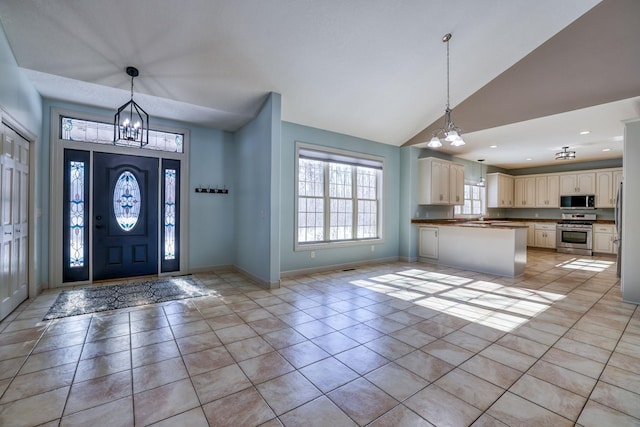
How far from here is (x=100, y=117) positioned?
175 inches

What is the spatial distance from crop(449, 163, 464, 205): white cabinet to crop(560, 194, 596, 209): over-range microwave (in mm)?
3641

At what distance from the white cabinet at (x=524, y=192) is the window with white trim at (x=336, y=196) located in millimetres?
5909

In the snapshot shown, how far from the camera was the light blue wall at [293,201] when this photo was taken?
4988 mm

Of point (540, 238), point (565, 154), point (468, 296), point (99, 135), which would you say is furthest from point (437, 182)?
point (99, 135)

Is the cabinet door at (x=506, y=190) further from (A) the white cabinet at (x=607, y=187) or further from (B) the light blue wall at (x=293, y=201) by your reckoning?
(B) the light blue wall at (x=293, y=201)

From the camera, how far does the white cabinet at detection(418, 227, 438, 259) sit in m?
6.34

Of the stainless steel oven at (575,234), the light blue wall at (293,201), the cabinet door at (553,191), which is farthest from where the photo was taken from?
the cabinet door at (553,191)

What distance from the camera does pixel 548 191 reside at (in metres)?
8.72

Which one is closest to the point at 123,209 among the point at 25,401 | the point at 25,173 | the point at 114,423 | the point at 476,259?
the point at 25,173

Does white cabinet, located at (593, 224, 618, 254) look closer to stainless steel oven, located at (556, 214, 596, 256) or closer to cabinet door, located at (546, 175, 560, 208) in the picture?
stainless steel oven, located at (556, 214, 596, 256)

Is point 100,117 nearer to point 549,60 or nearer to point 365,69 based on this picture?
point 365,69

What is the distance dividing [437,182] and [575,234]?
459cm

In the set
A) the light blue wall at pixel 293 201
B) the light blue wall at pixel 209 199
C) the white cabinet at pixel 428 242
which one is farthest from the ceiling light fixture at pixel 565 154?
the light blue wall at pixel 209 199

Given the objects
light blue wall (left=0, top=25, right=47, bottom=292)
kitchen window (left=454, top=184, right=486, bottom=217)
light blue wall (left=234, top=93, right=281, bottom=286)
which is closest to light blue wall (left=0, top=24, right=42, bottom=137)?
light blue wall (left=0, top=25, right=47, bottom=292)
